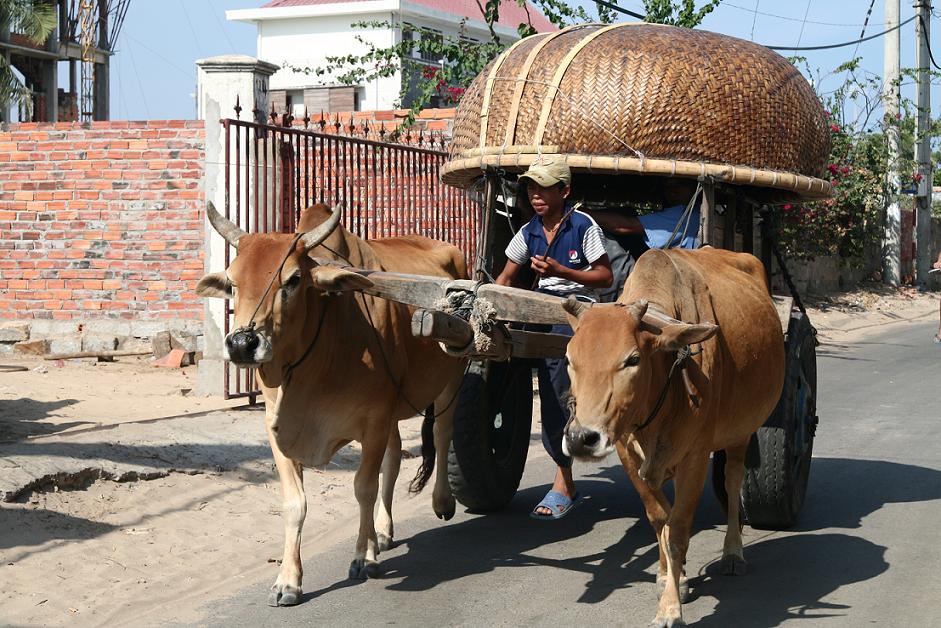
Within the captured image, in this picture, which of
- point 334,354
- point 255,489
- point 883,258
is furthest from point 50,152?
point 883,258

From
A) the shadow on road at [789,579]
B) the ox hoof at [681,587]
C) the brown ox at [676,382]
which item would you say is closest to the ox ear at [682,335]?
the brown ox at [676,382]

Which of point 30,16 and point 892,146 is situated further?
point 892,146

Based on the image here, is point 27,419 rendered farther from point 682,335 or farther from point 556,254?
point 682,335

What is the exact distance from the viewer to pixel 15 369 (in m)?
10.7

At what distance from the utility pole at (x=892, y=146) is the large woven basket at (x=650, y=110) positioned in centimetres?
1869

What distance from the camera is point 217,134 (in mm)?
9461

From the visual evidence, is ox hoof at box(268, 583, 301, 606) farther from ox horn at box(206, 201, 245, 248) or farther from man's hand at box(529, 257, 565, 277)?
man's hand at box(529, 257, 565, 277)

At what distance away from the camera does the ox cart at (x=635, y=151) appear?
570 cm

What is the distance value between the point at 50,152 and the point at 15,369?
2384 mm

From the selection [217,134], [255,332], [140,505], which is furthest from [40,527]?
[217,134]

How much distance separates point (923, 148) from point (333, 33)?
19082 mm

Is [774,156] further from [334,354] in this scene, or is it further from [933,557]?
[334,354]

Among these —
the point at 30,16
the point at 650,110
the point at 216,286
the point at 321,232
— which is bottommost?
the point at 216,286

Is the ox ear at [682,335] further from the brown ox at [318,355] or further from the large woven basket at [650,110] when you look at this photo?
the large woven basket at [650,110]
